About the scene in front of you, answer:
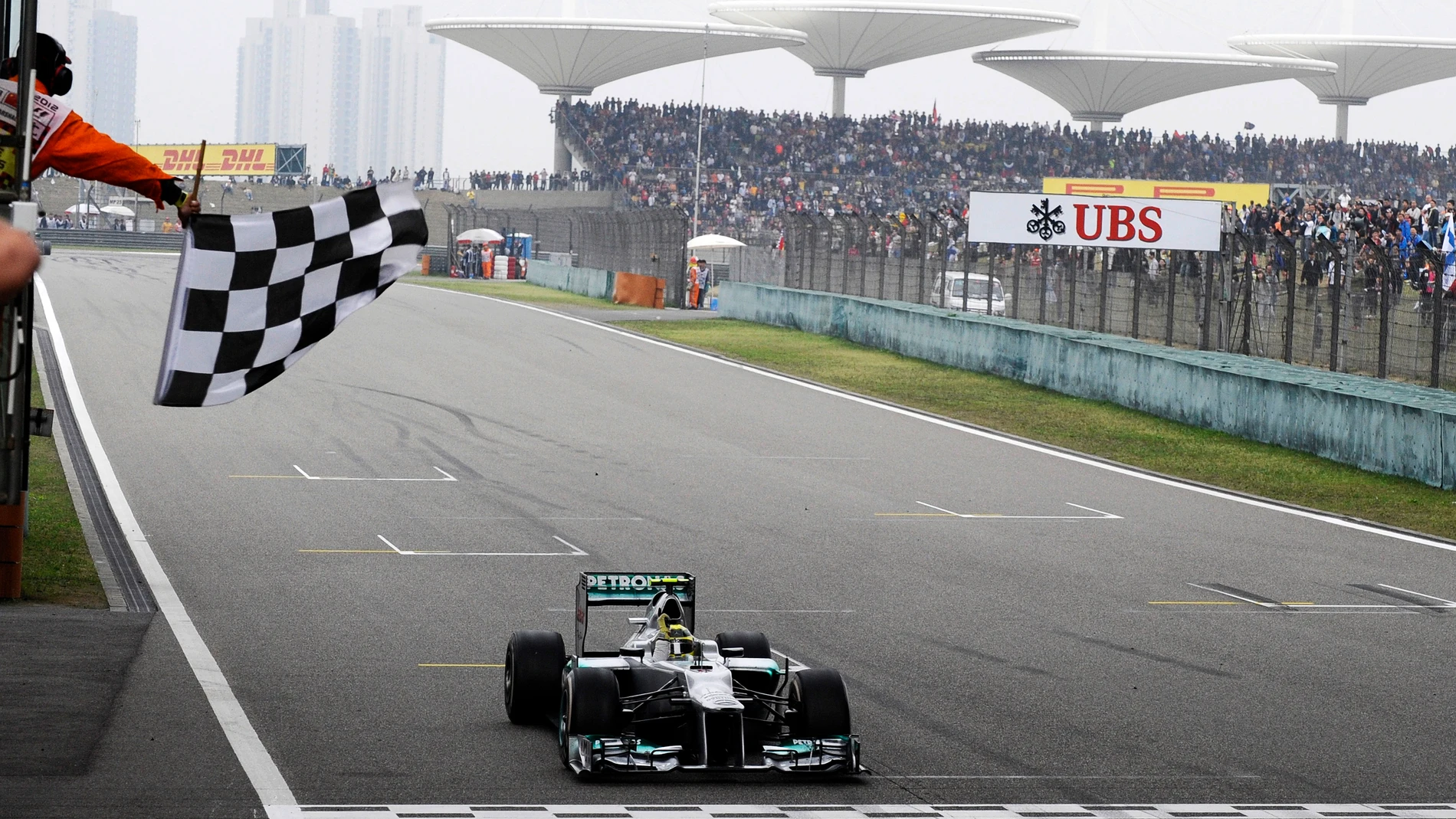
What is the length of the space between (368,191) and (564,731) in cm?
220

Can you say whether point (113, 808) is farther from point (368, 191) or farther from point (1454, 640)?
point (1454, 640)

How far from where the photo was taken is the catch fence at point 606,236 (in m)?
39.2

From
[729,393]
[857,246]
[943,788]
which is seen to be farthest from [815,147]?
[943,788]

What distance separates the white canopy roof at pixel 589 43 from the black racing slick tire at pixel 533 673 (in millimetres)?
68962

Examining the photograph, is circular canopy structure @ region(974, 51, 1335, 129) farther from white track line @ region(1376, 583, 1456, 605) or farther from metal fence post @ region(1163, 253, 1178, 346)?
white track line @ region(1376, 583, 1456, 605)

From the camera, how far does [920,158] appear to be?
71.1m

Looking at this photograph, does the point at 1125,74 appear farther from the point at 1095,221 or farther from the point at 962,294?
the point at 1095,221

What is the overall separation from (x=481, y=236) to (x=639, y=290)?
49.2 ft

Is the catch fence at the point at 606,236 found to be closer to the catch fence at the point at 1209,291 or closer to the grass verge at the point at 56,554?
the catch fence at the point at 1209,291

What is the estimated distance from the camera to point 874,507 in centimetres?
1348

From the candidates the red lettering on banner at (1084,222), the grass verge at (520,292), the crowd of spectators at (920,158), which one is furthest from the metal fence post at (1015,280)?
the crowd of spectators at (920,158)

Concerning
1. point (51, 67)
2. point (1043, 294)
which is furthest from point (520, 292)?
point (51, 67)

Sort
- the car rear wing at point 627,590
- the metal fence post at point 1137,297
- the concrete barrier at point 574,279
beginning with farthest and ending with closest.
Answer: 1. the concrete barrier at point 574,279
2. the metal fence post at point 1137,297
3. the car rear wing at point 627,590

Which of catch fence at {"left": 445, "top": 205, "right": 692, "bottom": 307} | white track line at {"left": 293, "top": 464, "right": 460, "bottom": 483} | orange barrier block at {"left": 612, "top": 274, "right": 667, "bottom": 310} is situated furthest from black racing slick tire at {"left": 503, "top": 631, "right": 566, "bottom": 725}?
orange barrier block at {"left": 612, "top": 274, "right": 667, "bottom": 310}
